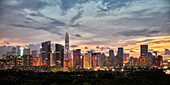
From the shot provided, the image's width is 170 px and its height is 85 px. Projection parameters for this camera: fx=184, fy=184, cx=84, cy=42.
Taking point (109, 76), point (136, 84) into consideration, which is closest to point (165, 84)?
point (136, 84)

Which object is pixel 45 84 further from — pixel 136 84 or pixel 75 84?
pixel 136 84

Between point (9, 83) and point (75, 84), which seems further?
point (75, 84)

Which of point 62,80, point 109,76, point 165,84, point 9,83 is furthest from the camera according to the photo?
point 109,76

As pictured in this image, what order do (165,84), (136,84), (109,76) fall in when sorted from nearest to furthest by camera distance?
(165,84)
(136,84)
(109,76)

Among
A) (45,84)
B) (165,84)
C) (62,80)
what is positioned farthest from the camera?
(62,80)

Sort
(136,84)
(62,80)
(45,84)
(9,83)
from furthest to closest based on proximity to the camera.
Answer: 1. (62,80)
2. (45,84)
3. (136,84)
4. (9,83)

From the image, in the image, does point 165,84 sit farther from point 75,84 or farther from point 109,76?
point 109,76

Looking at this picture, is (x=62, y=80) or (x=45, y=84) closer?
(x=45, y=84)

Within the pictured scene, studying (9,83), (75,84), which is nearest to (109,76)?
(75,84)
